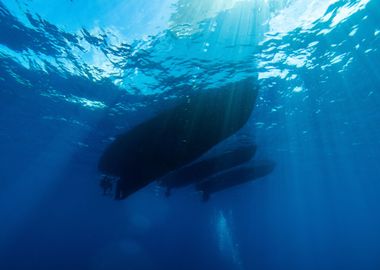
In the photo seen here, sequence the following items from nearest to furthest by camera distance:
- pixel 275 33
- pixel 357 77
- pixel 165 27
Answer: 1. pixel 165 27
2. pixel 275 33
3. pixel 357 77

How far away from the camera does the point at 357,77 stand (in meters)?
14.3

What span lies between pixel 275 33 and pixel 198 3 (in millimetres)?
3133

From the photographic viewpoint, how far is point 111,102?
1580cm

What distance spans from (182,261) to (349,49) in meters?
53.5

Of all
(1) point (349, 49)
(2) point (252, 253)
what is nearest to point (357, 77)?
(1) point (349, 49)

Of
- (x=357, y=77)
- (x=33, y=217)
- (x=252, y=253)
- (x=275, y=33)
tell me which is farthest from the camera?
(x=33, y=217)

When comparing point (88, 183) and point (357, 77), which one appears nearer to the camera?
point (357, 77)

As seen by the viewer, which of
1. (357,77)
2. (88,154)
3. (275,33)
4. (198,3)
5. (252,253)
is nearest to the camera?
(198,3)

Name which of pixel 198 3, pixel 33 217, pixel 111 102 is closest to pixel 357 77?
pixel 198 3

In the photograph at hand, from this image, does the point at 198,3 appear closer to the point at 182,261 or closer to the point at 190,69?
the point at 190,69

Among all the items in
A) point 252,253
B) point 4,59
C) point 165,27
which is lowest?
point 252,253

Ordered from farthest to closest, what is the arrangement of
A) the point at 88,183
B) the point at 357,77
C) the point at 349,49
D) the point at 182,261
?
the point at 182,261 < the point at 88,183 < the point at 357,77 < the point at 349,49

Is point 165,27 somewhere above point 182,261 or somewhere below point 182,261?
above

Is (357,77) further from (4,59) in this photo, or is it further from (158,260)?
(158,260)
